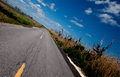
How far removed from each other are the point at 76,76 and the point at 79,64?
213 cm

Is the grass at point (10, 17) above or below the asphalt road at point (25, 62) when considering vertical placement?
below

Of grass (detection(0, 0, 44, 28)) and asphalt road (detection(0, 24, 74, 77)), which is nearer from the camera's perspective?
asphalt road (detection(0, 24, 74, 77))

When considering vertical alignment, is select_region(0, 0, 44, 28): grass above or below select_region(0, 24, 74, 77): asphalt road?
below

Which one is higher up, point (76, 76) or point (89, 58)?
point (89, 58)

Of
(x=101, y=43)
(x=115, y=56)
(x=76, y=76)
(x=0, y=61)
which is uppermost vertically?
(x=101, y=43)

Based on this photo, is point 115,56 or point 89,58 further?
point 89,58

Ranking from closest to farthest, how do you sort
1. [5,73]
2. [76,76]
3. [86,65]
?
[5,73]
[76,76]
[86,65]

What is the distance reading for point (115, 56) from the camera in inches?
229

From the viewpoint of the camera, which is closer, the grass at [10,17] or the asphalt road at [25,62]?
the asphalt road at [25,62]

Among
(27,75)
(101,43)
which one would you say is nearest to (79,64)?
(101,43)

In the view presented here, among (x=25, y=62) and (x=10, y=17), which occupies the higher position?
(x=25, y=62)

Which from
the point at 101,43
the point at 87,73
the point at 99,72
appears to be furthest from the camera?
the point at 101,43

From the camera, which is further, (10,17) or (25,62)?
(10,17)

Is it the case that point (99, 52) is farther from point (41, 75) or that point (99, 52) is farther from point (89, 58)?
point (41, 75)
